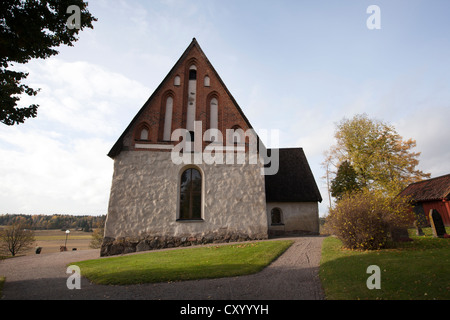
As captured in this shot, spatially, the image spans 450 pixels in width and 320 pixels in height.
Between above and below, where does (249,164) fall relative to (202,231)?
above

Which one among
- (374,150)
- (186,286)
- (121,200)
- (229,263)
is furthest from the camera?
(374,150)

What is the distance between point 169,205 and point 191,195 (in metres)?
1.43

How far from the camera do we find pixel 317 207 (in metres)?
17.1

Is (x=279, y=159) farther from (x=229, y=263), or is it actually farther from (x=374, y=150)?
(x=229, y=263)

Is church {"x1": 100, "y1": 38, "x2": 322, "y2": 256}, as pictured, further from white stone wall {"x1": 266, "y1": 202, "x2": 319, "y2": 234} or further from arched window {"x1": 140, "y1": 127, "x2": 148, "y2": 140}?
white stone wall {"x1": 266, "y1": 202, "x2": 319, "y2": 234}

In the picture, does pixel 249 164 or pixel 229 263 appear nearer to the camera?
pixel 229 263

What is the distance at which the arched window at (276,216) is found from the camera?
17.2m

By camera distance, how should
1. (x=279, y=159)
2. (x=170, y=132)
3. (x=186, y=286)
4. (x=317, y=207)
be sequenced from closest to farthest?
(x=186, y=286)
(x=170, y=132)
(x=317, y=207)
(x=279, y=159)

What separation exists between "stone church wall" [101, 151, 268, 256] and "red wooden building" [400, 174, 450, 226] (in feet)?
40.8

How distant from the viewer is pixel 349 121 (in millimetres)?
28438

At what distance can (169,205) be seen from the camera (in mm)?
12945

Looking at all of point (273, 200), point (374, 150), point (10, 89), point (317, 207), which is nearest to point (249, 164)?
point (273, 200)

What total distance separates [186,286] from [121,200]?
8.60m

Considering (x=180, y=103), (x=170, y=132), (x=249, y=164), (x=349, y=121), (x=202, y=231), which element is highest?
(x=349, y=121)
